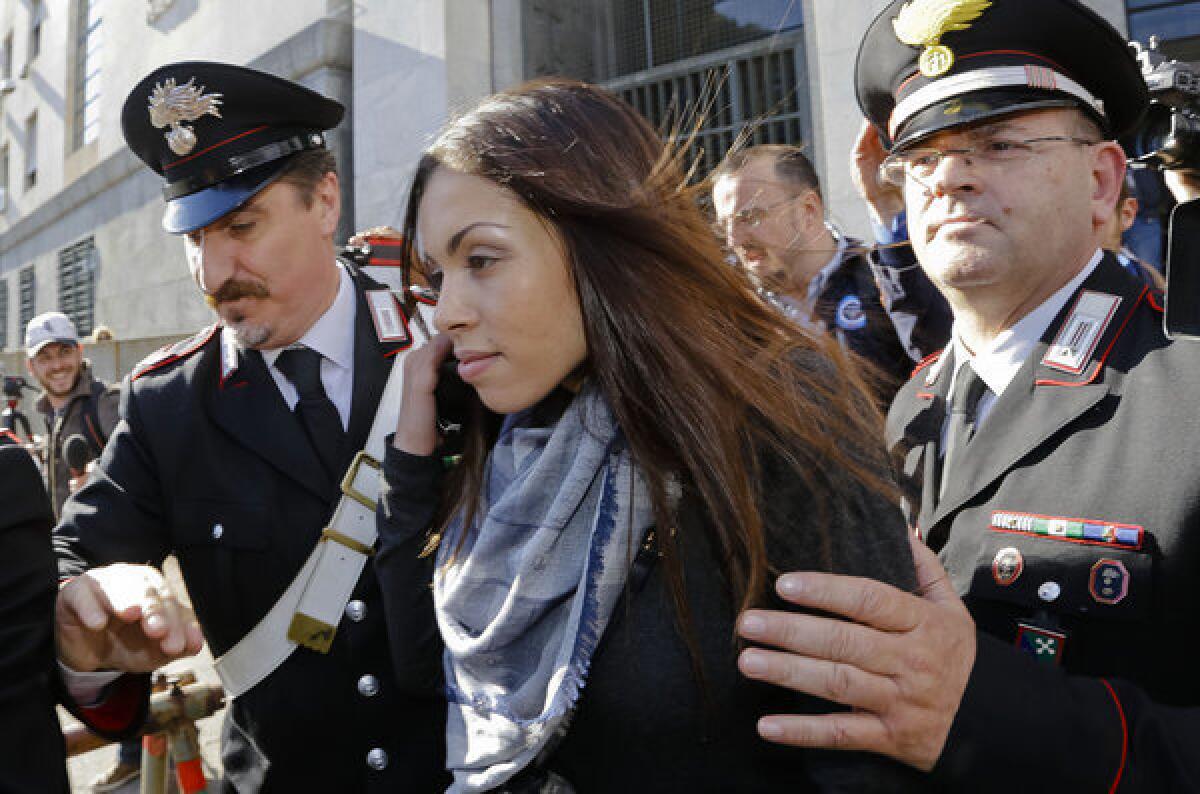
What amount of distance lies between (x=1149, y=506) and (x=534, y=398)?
1.04 meters

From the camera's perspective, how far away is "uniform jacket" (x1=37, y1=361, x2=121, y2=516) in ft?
19.6

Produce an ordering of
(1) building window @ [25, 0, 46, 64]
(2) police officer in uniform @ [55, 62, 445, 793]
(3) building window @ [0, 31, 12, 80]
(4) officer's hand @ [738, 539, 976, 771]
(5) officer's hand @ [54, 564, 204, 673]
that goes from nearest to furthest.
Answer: (4) officer's hand @ [738, 539, 976, 771] < (5) officer's hand @ [54, 564, 204, 673] < (2) police officer in uniform @ [55, 62, 445, 793] < (1) building window @ [25, 0, 46, 64] < (3) building window @ [0, 31, 12, 80]

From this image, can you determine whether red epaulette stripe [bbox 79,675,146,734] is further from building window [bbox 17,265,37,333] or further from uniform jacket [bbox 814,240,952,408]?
building window [bbox 17,265,37,333]

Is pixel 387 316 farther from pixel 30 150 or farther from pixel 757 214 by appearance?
pixel 30 150

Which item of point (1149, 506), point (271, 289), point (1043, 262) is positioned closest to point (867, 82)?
point (1043, 262)

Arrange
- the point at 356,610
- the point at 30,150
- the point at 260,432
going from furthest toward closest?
the point at 30,150 < the point at 260,432 < the point at 356,610

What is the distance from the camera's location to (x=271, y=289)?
7.01ft

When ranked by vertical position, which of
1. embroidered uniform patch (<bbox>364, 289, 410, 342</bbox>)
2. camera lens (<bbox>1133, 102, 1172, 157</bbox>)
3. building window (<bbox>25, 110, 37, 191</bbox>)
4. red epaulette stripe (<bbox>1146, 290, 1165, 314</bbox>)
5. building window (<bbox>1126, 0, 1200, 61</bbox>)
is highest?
building window (<bbox>25, 110, 37, 191</bbox>)

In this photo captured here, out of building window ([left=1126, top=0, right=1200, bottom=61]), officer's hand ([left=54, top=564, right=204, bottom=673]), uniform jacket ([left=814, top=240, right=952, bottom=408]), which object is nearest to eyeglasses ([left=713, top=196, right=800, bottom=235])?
uniform jacket ([left=814, top=240, right=952, bottom=408])

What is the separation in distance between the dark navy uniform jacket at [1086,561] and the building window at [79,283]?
1843cm

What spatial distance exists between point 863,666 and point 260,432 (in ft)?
5.07

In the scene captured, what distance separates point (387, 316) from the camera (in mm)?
2271

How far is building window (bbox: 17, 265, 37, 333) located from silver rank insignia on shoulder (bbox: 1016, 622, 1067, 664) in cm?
2485

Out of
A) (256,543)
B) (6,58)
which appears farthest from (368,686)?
(6,58)
